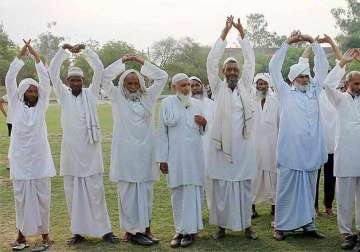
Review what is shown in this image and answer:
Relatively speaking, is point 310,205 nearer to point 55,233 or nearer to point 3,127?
point 55,233

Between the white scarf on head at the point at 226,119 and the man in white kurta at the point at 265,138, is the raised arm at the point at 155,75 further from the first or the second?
the man in white kurta at the point at 265,138

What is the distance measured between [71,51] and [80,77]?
341 mm

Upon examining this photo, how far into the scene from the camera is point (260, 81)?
7551mm

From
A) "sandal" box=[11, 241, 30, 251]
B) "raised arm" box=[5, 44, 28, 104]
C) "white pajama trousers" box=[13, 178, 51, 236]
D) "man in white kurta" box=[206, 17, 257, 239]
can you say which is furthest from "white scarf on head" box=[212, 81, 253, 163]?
"sandal" box=[11, 241, 30, 251]

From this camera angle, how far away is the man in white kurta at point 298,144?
241 inches

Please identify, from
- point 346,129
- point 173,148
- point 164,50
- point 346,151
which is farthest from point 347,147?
point 164,50

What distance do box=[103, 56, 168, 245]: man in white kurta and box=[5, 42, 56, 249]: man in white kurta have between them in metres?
0.85

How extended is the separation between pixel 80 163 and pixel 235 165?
1.93 metres

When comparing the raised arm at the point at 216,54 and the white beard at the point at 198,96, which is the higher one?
the raised arm at the point at 216,54

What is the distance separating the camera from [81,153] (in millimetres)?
6230

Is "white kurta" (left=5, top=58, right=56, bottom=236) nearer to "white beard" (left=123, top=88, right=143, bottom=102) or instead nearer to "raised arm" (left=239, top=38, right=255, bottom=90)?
"white beard" (left=123, top=88, right=143, bottom=102)

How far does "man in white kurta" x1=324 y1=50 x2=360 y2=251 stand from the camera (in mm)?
5973

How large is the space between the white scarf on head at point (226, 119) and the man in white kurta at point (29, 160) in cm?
212

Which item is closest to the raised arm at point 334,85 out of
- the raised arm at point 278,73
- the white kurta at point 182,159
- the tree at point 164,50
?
the raised arm at point 278,73
